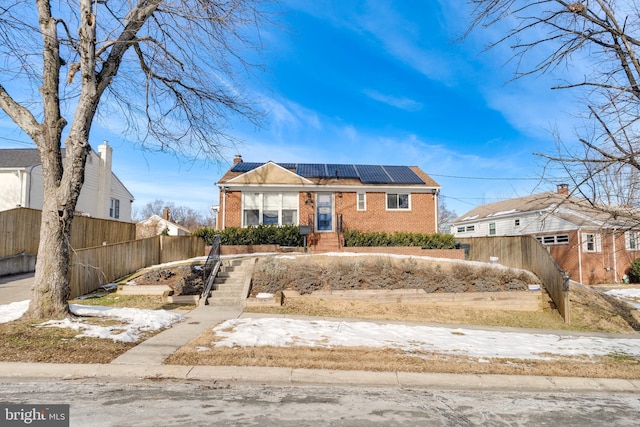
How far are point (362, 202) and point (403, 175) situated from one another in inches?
144

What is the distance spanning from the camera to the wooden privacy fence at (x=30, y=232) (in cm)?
1467

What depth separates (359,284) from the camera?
12477 mm

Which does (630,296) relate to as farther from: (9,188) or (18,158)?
(18,158)

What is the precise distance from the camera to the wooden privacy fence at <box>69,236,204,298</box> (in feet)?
37.0

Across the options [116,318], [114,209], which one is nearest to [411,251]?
[116,318]

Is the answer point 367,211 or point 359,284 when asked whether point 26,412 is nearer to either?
point 359,284

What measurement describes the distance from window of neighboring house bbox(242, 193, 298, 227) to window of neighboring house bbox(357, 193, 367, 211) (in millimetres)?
3624

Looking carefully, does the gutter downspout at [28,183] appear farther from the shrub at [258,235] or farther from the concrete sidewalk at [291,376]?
the concrete sidewalk at [291,376]

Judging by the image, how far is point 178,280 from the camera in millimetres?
12594

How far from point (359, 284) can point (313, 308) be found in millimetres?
2357

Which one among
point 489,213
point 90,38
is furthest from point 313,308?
point 489,213

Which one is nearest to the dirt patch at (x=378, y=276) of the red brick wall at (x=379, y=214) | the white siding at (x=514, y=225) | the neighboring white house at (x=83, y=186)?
the red brick wall at (x=379, y=214)

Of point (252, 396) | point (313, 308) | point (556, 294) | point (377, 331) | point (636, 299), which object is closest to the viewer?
point (252, 396)

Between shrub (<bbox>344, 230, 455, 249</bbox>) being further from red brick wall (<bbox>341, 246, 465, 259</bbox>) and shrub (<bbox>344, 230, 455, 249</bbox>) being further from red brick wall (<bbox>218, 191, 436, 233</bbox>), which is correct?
red brick wall (<bbox>218, 191, 436, 233</bbox>)
